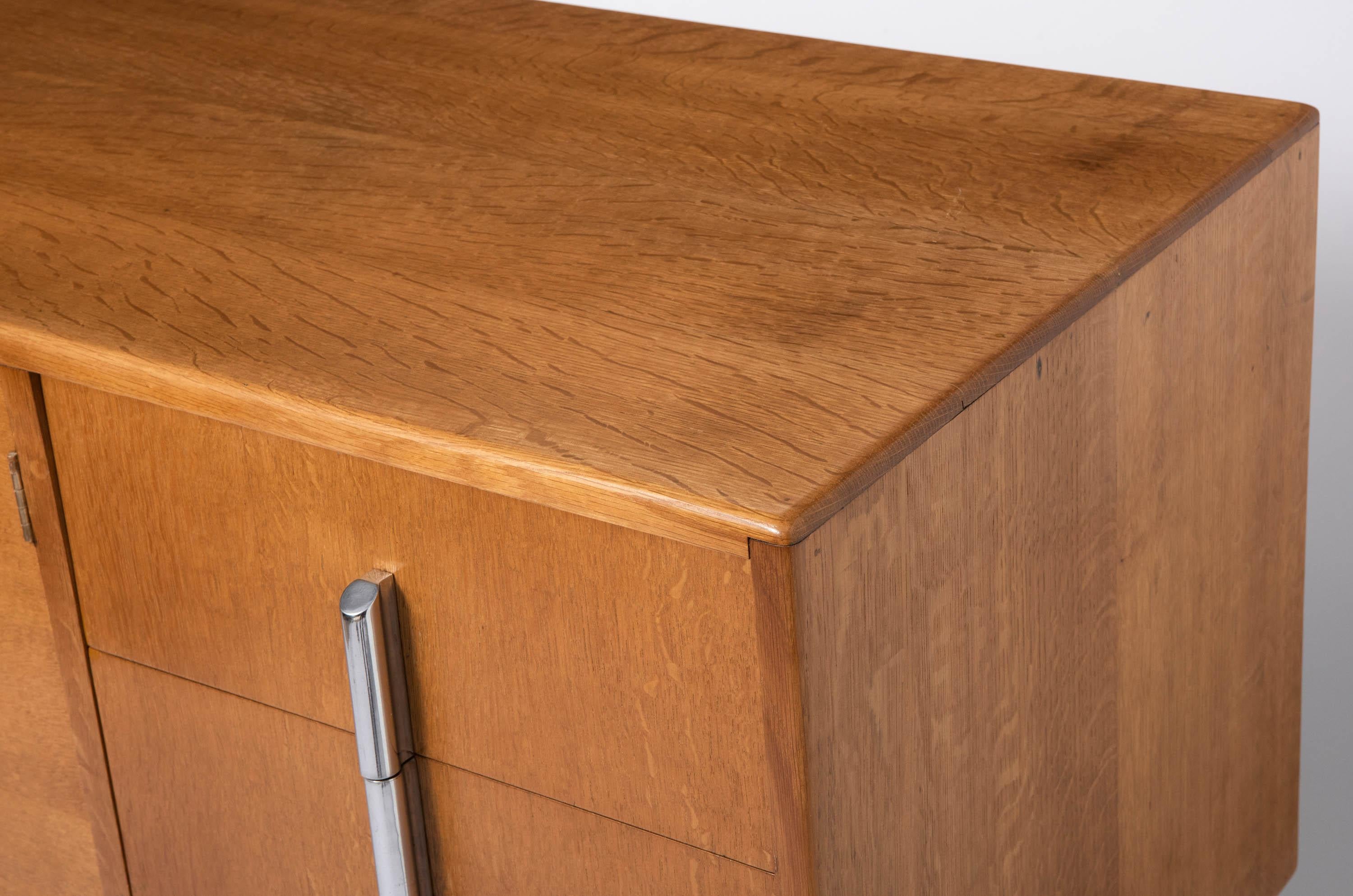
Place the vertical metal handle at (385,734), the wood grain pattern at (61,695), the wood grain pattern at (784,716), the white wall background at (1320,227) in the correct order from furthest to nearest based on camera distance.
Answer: the white wall background at (1320,227) → the wood grain pattern at (61,695) → the vertical metal handle at (385,734) → the wood grain pattern at (784,716)

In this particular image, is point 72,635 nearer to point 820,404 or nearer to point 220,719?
point 220,719

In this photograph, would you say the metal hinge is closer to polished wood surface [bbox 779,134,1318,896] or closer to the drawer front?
the drawer front

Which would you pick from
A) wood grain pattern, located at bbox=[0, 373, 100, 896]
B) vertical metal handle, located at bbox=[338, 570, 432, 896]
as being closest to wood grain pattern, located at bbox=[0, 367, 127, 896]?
wood grain pattern, located at bbox=[0, 373, 100, 896]

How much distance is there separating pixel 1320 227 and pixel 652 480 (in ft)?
3.08

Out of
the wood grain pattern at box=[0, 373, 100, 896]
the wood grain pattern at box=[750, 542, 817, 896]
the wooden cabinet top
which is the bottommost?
the wood grain pattern at box=[0, 373, 100, 896]

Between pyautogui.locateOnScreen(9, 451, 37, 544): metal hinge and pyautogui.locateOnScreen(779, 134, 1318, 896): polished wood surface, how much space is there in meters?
0.45

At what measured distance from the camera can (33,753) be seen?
94 cm

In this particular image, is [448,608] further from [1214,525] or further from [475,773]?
[1214,525]

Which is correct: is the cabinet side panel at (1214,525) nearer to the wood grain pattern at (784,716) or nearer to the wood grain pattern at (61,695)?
the wood grain pattern at (784,716)

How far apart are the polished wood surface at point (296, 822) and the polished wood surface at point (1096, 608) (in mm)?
102

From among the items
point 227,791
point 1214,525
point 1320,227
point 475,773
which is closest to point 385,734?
point 475,773

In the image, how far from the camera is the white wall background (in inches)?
52.5

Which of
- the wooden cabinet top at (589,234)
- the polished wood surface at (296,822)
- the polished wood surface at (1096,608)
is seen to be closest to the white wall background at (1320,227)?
the polished wood surface at (1096,608)

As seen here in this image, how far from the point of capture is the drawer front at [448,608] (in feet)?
2.17
